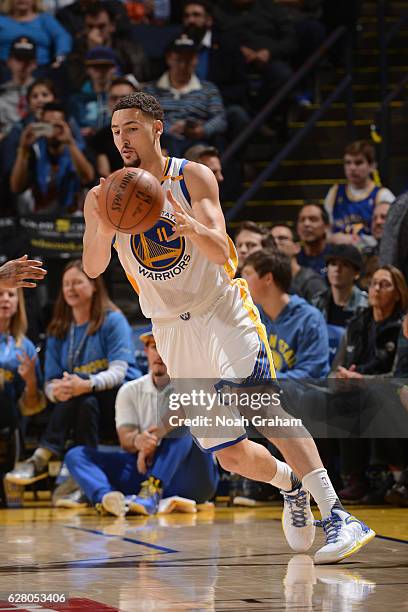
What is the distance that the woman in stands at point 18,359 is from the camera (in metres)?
8.34

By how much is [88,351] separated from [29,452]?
102 cm

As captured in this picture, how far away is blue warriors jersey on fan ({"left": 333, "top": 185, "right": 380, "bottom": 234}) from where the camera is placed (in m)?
9.78

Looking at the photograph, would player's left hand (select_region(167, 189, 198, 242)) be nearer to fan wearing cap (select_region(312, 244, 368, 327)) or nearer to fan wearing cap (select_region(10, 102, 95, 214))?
fan wearing cap (select_region(312, 244, 368, 327))

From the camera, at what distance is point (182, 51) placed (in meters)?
11.3

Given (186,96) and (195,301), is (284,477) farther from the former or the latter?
(186,96)

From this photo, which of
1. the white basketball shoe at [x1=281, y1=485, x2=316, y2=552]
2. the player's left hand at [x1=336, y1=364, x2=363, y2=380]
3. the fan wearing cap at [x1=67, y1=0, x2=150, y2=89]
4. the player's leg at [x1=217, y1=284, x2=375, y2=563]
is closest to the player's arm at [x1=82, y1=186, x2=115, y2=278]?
the player's leg at [x1=217, y1=284, x2=375, y2=563]

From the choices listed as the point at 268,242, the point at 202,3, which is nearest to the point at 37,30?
the point at 202,3

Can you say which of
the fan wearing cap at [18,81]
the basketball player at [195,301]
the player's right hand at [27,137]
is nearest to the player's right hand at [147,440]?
the basketball player at [195,301]

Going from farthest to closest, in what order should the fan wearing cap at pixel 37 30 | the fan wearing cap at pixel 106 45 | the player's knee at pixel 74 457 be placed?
the fan wearing cap at pixel 37 30, the fan wearing cap at pixel 106 45, the player's knee at pixel 74 457

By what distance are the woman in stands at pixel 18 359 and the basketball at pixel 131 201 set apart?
3.69 metres

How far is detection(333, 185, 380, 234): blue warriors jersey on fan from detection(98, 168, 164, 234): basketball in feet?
17.1

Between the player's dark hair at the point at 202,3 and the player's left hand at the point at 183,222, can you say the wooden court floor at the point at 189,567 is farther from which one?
the player's dark hair at the point at 202,3

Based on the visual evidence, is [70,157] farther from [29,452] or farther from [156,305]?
[156,305]

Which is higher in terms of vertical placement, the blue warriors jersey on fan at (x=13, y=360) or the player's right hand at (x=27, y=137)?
the player's right hand at (x=27, y=137)
